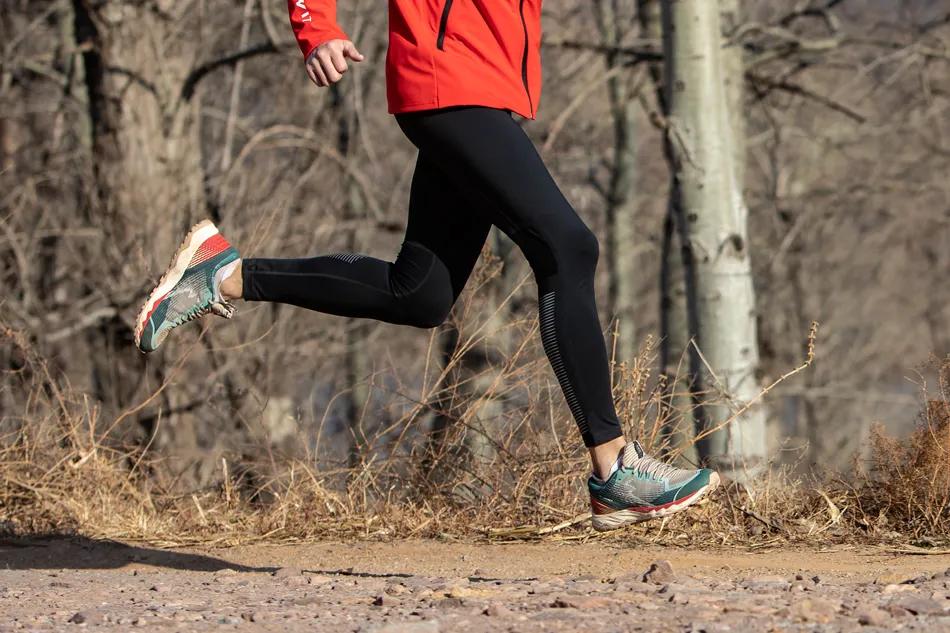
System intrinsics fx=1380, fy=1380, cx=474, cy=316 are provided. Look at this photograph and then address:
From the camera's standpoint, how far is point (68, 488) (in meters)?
5.85

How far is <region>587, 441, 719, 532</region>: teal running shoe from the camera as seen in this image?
12.6ft

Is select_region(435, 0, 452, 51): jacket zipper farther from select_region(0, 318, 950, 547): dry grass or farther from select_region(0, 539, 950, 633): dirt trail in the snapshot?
select_region(0, 318, 950, 547): dry grass

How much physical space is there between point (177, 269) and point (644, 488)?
63.1 inches

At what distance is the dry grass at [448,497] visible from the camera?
4973 mm

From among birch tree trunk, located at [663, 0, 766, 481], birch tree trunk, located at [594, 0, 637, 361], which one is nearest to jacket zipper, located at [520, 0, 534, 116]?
birch tree trunk, located at [663, 0, 766, 481]

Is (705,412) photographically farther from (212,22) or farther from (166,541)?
(212,22)

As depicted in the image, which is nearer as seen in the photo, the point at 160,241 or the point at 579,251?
the point at 579,251

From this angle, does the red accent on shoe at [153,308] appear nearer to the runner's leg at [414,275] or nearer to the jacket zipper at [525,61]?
the runner's leg at [414,275]

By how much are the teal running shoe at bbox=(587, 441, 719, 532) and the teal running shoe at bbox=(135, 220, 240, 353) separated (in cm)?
129

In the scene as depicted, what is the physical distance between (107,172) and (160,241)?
0.63 meters

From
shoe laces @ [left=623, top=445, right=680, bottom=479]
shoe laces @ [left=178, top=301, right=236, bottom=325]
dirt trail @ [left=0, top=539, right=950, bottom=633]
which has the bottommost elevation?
dirt trail @ [left=0, top=539, right=950, bottom=633]

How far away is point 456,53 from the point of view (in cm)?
376

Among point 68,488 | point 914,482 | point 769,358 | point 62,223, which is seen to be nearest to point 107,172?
point 62,223

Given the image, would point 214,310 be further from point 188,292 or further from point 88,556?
point 88,556
